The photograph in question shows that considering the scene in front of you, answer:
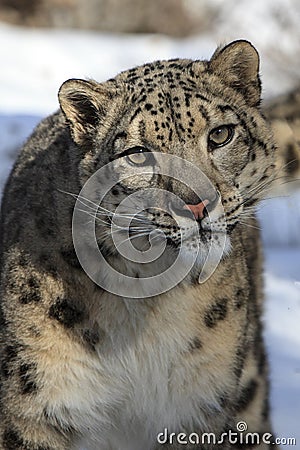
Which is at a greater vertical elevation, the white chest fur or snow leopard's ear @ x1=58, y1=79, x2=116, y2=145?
snow leopard's ear @ x1=58, y1=79, x2=116, y2=145

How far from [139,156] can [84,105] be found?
1.47ft

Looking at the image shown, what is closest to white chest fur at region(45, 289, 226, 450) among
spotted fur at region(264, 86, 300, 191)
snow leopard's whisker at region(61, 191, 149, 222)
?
snow leopard's whisker at region(61, 191, 149, 222)

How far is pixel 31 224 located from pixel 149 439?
1100 millimetres

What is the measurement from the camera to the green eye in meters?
4.02

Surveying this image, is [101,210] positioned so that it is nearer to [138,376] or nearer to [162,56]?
[138,376]

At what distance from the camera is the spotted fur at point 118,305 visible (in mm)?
4191

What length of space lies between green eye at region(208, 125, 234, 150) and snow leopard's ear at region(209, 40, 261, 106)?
0.35 meters

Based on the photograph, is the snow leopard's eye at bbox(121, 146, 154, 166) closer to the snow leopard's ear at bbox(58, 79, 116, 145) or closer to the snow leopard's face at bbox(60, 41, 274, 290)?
the snow leopard's face at bbox(60, 41, 274, 290)

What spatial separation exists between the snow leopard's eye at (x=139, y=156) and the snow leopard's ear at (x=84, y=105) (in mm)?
296

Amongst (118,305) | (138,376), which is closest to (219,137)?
(118,305)

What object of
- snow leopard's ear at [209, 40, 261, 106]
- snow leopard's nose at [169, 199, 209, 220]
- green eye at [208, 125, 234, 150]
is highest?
snow leopard's ear at [209, 40, 261, 106]

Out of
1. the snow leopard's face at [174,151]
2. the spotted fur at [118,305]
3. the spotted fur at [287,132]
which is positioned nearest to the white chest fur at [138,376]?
the spotted fur at [118,305]

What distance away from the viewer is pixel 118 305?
14.4ft

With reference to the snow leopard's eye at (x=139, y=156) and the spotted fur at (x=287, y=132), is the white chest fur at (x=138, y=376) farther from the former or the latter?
the spotted fur at (x=287, y=132)
